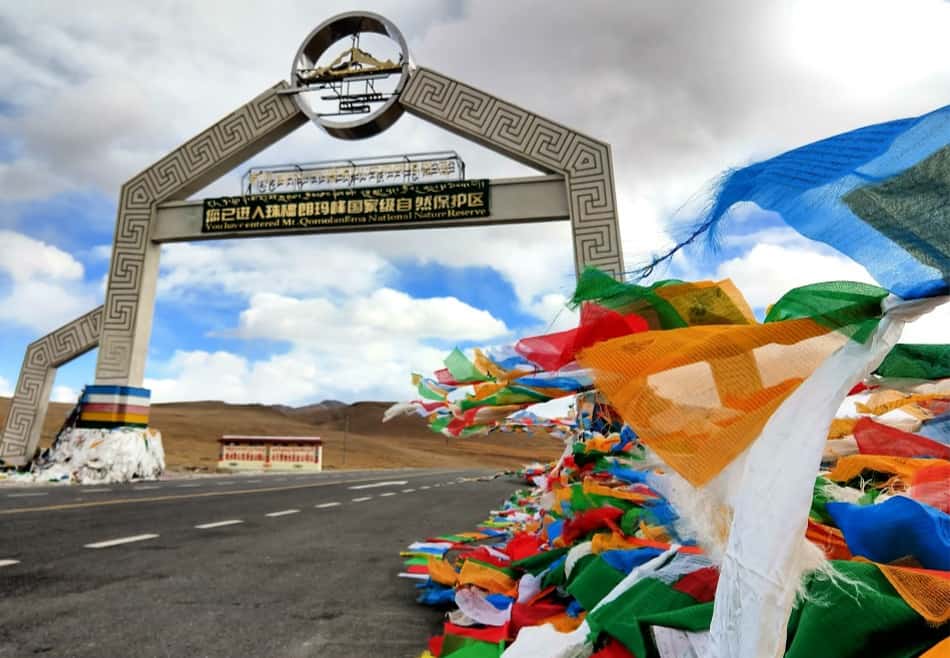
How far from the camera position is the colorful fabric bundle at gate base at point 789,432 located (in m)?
0.70

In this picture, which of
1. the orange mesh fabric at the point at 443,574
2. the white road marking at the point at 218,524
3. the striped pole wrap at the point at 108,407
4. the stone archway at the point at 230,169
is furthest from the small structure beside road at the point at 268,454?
the orange mesh fabric at the point at 443,574

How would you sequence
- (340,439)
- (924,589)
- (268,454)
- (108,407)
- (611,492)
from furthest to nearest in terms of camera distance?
1. (340,439)
2. (268,454)
3. (108,407)
4. (611,492)
5. (924,589)

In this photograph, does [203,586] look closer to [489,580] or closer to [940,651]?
[489,580]

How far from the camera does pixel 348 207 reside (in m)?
13.4

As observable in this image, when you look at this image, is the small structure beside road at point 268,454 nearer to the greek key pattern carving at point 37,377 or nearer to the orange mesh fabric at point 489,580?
the greek key pattern carving at point 37,377

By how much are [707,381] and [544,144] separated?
12.1 m

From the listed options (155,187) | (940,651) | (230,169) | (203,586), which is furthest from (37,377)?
(940,651)

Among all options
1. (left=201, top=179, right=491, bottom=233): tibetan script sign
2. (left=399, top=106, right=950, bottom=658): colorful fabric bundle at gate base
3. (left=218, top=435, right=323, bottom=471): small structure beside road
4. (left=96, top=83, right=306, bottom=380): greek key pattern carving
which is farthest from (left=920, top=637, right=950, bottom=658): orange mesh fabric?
(left=218, top=435, right=323, bottom=471): small structure beside road

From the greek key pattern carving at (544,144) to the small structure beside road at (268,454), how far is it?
18747 millimetres

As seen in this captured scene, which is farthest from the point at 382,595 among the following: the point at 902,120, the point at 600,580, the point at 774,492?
the point at 902,120

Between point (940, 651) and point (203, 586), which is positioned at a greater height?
point (940, 651)

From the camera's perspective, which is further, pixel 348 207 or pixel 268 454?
pixel 268 454

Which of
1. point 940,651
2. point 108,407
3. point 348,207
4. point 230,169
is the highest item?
point 230,169

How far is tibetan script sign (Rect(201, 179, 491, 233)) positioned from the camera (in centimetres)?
1292
